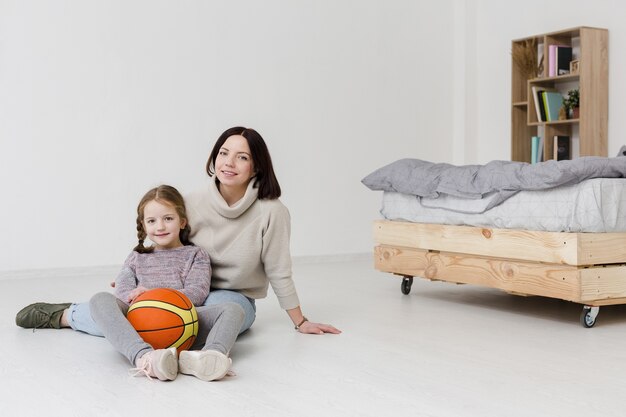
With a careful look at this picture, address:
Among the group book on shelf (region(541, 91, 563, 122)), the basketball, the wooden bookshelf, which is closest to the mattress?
the basketball

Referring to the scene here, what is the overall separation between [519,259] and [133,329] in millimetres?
1599

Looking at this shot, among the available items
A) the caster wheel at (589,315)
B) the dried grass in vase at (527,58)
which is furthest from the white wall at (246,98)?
the caster wheel at (589,315)

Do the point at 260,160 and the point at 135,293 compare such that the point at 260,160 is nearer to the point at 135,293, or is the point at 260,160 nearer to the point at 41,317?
the point at 135,293

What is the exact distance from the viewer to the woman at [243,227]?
2.74 m

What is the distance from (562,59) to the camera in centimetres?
534

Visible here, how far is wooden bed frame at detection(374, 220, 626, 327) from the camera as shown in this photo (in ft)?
9.64

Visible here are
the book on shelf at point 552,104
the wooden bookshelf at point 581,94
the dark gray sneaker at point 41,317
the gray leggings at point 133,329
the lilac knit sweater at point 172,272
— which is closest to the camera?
the gray leggings at point 133,329

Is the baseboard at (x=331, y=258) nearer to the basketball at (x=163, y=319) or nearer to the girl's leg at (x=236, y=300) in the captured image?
the girl's leg at (x=236, y=300)

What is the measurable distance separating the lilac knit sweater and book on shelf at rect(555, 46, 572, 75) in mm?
3414

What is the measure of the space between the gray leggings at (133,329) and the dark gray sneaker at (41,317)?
1.97 ft

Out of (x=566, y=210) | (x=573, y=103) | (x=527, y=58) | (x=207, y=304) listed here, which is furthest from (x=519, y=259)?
(x=527, y=58)

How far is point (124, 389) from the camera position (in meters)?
2.07

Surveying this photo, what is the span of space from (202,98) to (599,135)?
2.51 meters

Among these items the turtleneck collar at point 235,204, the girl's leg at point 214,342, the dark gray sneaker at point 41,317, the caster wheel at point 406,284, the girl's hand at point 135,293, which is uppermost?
the turtleneck collar at point 235,204
